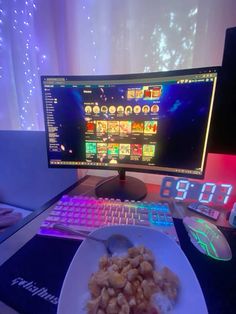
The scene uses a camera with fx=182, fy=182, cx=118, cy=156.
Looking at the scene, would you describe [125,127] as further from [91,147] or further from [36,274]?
[36,274]

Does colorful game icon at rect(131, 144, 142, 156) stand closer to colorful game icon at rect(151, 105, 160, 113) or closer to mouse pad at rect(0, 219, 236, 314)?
colorful game icon at rect(151, 105, 160, 113)

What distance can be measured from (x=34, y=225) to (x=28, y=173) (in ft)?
1.35

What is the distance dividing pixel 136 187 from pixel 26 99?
2.36 ft

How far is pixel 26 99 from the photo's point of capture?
926 mm

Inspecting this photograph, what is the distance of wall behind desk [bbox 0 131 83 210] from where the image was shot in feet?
2.52

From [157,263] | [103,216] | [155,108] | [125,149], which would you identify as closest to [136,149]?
[125,149]

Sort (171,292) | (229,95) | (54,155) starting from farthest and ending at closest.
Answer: (54,155) < (229,95) < (171,292)

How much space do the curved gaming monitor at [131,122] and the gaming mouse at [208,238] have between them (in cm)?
16

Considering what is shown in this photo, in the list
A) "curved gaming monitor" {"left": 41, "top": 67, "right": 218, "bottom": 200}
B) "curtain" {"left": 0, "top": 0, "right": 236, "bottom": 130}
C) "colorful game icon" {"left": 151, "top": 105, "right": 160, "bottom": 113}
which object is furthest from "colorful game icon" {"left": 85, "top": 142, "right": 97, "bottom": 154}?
"curtain" {"left": 0, "top": 0, "right": 236, "bottom": 130}

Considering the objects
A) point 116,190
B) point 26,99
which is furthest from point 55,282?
point 26,99

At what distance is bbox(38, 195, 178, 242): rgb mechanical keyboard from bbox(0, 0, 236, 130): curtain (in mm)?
521

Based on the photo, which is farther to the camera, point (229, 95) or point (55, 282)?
point (229, 95)

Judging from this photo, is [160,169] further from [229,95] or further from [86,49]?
[86,49]

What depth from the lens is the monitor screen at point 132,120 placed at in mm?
513
